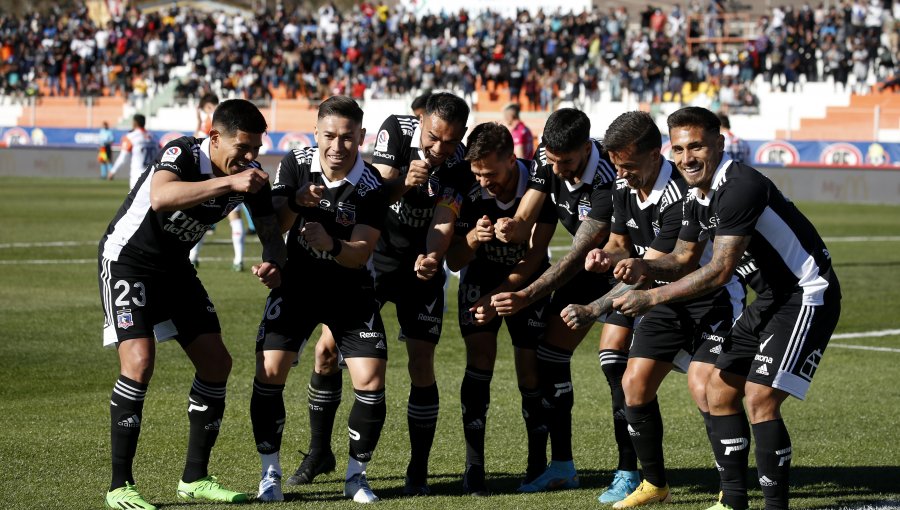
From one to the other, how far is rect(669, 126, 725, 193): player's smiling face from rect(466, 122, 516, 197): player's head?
1311mm

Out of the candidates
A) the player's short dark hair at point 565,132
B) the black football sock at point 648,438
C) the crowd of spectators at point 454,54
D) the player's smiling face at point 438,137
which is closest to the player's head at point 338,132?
the player's smiling face at point 438,137

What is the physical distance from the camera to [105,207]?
30891mm

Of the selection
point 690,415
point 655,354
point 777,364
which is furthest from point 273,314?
Answer: point 690,415

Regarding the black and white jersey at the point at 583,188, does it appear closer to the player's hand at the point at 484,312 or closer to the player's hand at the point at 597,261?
the player's hand at the point at 484,312

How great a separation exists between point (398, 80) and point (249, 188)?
43.0 m

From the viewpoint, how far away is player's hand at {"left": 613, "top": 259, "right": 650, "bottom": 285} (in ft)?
20.0

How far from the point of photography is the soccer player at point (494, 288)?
7.46 metres

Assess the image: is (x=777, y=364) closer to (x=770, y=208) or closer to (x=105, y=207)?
(x=770, y=208)

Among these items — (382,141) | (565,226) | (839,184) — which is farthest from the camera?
(839,184)

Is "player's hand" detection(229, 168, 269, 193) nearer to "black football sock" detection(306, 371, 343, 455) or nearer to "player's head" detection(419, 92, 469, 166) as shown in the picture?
"player's head" detection(419, 92, 469, 166)

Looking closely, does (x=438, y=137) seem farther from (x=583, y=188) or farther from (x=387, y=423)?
(x=387, y=423)

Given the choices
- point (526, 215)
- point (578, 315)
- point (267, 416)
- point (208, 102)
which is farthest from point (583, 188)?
point (208, 102)

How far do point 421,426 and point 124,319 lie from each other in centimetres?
195

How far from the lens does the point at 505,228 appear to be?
7129 mm
